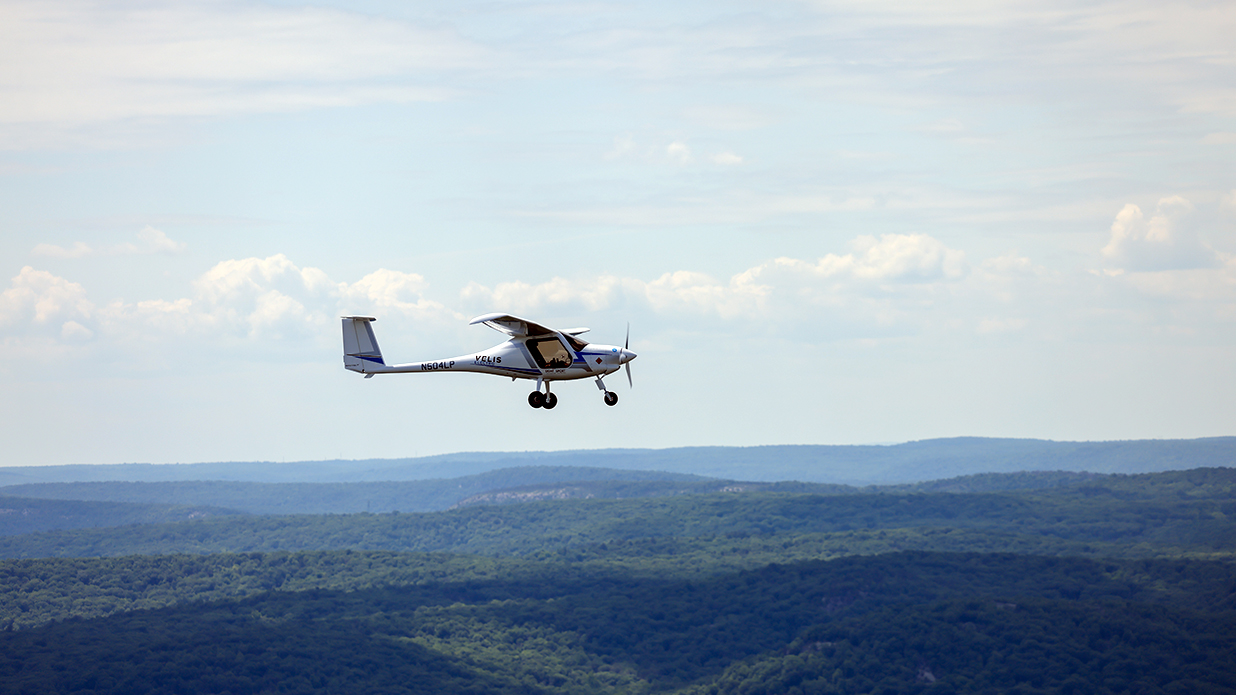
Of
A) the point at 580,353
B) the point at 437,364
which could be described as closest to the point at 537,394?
the point at 580,353

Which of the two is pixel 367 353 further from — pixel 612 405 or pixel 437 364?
pixel 612 405

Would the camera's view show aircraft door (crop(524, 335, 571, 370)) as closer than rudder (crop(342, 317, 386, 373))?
Yes

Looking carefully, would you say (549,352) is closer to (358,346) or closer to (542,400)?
(542,400)

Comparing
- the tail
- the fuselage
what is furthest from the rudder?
the fuselage

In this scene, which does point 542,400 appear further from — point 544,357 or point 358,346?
point 358,346

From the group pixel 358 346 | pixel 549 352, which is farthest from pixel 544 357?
pixel 358 346

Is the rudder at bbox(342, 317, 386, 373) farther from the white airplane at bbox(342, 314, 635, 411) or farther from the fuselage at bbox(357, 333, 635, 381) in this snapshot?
the fuselage at bbox(357, 333, 635, 381)

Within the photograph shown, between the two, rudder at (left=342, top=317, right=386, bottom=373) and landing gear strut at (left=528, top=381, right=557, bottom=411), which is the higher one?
rudder at (left=342, top=317, right=386, bottom=373)

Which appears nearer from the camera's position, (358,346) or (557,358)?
(557,358)

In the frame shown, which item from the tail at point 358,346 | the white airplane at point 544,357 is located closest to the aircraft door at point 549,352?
the white airplane at point 544,357
